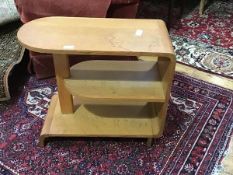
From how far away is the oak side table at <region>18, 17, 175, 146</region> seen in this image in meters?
1.06

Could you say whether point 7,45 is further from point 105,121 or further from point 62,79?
point 105,121

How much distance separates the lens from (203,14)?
2.53 metres

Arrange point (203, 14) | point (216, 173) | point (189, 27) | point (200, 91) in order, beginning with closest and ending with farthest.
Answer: point (216, 173), point (200, 91), point (189, 27), point (203, 14)

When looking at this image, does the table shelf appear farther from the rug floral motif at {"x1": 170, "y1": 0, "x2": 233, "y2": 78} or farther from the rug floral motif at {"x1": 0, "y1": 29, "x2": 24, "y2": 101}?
the rug floral motif at {"x1": 170, "y1": 0, "x2": 233, "y2": 78}

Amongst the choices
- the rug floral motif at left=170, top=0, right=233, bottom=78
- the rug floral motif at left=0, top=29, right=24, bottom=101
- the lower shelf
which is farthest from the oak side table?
the rug floral motif at left=170, top=0, right=233, bottom=78

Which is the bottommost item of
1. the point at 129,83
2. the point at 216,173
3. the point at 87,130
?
the point at 216,173

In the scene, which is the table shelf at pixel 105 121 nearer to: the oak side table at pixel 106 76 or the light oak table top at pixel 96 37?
the oak side table at pixel 106 76

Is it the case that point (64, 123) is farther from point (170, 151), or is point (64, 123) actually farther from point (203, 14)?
point (203, 14)

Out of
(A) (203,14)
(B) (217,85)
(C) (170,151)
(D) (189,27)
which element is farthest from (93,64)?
(A) (203,14)

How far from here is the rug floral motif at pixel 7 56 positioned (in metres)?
1.52

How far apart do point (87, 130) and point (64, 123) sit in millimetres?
116

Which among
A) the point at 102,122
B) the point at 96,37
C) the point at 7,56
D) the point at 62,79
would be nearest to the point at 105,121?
the point at 102,122

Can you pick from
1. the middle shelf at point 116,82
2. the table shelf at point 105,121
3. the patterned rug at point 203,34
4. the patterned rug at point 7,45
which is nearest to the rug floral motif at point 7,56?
the patterned rug at point 7,45

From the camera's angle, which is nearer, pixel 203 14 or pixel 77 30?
pixel 77 30
